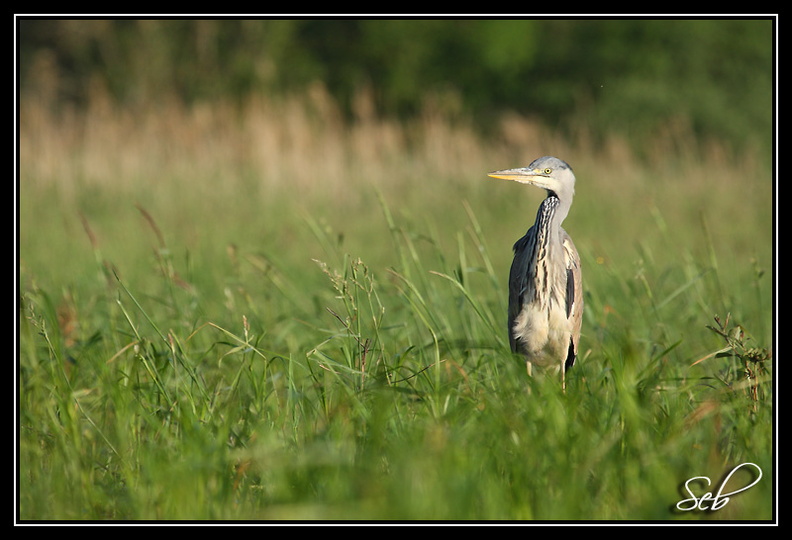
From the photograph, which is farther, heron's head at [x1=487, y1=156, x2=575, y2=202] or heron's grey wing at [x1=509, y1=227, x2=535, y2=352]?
heron's grey wing at [x1=509, y1=227, x2=535, y2=352]

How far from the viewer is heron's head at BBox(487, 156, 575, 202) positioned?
3.43m

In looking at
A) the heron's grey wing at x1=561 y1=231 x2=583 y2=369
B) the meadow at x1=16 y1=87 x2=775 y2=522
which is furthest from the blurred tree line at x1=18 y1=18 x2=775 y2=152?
the heron's grey wing at x1=561 y1=231 x2=583 y2=369

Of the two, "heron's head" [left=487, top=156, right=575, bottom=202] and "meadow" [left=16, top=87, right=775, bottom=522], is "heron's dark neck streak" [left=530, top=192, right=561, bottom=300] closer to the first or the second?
"heron's head" [left=487, top=156, right=575, bottom=202]

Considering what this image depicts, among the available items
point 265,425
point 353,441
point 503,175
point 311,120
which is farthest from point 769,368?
point 311,120

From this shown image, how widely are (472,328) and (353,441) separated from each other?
4.16 feet

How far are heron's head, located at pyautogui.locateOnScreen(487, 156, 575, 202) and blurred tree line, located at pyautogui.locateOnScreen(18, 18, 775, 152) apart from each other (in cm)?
1420

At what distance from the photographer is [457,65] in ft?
74.1

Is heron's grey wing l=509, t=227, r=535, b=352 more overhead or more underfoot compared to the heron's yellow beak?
more underfoot

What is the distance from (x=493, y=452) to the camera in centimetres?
256

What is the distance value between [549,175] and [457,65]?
19819 mm

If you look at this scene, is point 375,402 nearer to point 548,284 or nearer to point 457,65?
point 548,284
